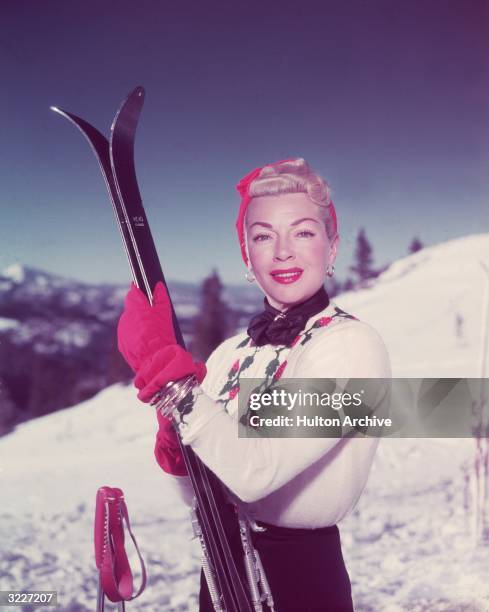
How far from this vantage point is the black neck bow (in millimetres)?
1251

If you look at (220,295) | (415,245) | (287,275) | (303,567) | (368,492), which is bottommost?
(303,567)

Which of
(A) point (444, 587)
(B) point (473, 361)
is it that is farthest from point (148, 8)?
(A) point (444, 587)

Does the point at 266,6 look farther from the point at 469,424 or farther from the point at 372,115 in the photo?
the point at 469,424

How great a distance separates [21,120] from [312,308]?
1.15 metres

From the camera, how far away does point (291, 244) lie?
130 centimetres

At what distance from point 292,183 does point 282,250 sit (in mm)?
133

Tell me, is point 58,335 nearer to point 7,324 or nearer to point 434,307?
point 7,324

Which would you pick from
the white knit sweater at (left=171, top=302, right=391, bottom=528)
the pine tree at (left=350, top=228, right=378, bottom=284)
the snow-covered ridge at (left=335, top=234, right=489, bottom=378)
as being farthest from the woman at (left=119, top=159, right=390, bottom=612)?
the snow-covered ridge at (left=335, top=234, right=489, bottom=378)

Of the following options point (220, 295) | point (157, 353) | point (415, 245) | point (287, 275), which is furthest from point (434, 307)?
point (157, 353)

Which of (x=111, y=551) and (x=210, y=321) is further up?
(x=210, y=321)

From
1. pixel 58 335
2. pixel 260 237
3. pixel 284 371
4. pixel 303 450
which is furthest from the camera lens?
pixel 58 335

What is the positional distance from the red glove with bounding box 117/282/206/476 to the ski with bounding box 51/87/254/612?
0.04 meters

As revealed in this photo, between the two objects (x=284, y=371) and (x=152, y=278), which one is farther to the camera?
(x=152, y=278)

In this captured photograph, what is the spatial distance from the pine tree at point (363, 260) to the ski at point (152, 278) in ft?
2.20
